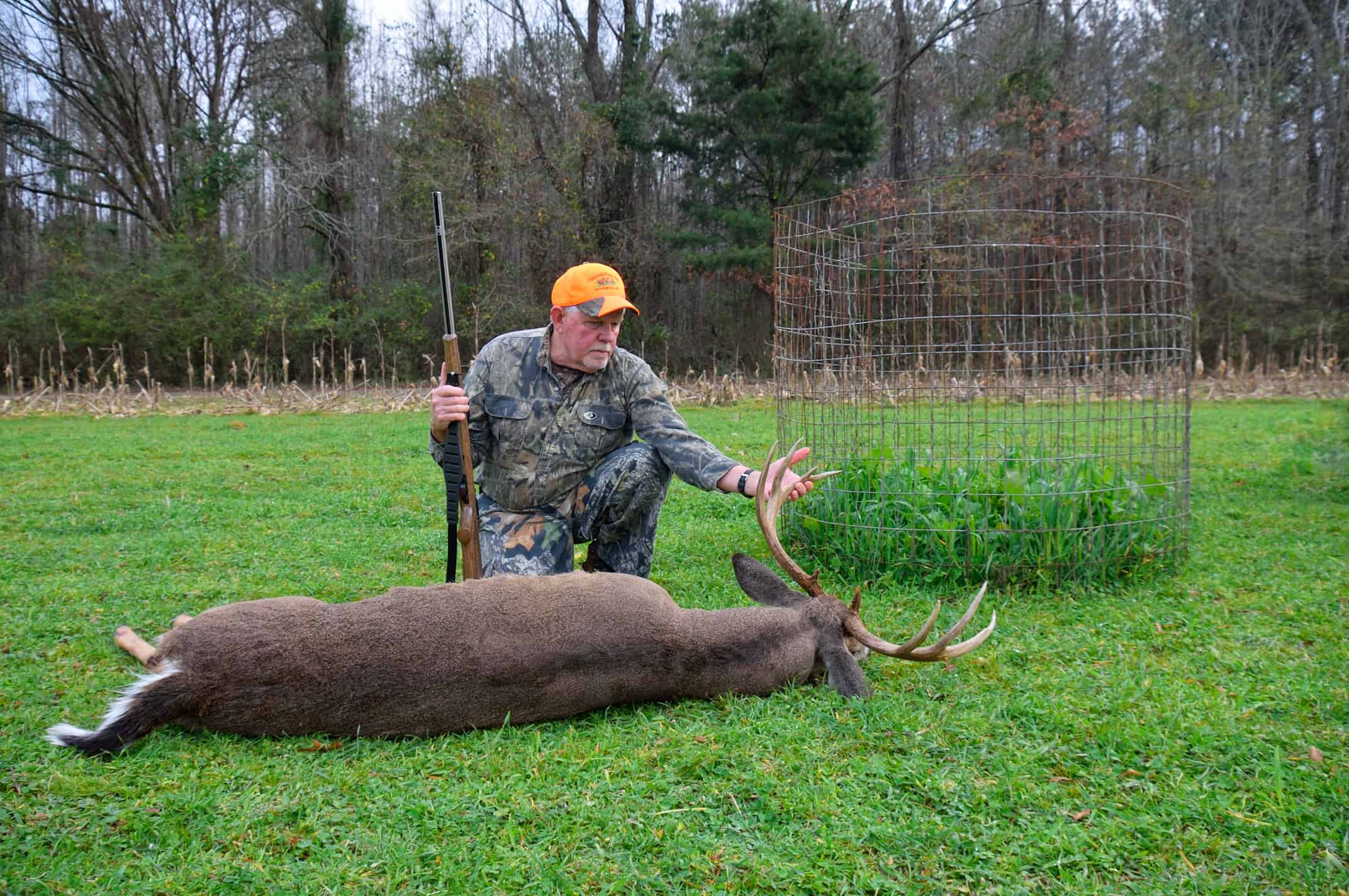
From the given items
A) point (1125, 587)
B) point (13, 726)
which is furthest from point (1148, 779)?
point (13, 726)

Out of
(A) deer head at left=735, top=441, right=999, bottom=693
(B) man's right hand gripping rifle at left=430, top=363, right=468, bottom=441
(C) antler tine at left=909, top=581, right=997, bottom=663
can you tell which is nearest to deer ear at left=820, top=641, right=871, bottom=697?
(A) deer head at left=735, top=441, right=999, bottom=693

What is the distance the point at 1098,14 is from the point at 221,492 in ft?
87.1

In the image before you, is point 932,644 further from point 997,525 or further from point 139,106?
point 139,106

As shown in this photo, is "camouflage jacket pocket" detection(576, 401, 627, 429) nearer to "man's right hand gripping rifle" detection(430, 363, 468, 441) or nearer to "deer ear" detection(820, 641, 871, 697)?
"man's right hand gripping rifle" detection(430, 363, 468, 441)

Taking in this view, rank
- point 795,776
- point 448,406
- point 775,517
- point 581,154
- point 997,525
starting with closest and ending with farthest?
point 795,776 → point 775,517 → point 448,406 → point 997,525 → point 581,154

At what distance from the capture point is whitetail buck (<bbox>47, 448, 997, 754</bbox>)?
2754 millimetres

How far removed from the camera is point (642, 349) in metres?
22.0

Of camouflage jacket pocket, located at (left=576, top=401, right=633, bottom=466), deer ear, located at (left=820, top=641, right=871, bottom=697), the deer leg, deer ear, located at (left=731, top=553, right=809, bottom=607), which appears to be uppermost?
camouflage jacket pocket, located at (left=576, top=401, right=633, bottom=466)

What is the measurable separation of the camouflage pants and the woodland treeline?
1785cm

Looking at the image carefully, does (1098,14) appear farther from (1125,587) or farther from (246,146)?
(1125,587)

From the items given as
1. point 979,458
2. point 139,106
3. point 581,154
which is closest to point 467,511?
point 979,458

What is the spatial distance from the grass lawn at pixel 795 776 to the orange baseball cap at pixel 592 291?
140cm

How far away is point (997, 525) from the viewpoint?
15.4 ft

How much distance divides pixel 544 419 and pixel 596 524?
0.53 m
